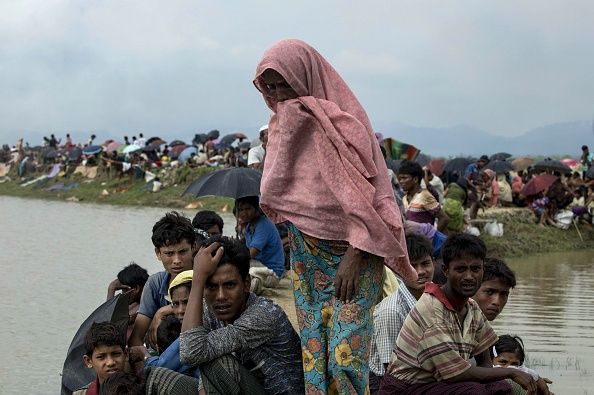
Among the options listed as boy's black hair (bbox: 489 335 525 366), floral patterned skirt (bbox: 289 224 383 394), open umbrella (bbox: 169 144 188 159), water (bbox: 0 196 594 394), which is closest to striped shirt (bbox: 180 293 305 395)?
floral patterned skirt (bbox: 289 224 383 394)

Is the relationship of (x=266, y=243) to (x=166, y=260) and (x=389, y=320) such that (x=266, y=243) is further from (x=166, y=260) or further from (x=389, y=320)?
(x=389, y=320)

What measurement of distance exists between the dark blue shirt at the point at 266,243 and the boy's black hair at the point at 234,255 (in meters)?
3.35

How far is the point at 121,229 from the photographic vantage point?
2162 cm

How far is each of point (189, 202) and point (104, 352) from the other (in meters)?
21.8

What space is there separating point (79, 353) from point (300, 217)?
1893 mm

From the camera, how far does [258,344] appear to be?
13.2 feet

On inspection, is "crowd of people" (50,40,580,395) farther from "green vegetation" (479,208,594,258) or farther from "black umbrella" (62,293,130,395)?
"green vegetation" (479,208,594,258)

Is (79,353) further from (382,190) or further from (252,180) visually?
(252,180)

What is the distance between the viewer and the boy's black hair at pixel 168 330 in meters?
4.93

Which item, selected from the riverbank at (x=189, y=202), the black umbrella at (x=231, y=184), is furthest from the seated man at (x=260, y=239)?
the riverbank at (x=189, y=202)

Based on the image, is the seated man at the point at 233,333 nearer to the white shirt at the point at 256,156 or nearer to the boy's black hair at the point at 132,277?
the boy's black hair at the point at 132,277

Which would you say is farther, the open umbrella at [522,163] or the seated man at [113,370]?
the open umbrella at [522,163]

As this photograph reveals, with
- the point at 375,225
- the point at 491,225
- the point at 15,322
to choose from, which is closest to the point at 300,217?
the point at 375,225

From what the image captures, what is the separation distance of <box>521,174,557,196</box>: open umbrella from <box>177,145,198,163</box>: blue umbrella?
14346 mm
